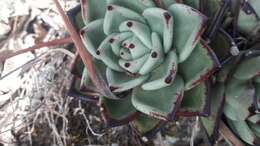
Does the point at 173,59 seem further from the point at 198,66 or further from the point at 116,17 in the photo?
the point at 116,17

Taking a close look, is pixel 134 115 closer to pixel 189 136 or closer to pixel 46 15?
pixel 189 136

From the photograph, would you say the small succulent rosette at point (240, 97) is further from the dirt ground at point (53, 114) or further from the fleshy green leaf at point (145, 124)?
the dirt ground at point (53, 114)

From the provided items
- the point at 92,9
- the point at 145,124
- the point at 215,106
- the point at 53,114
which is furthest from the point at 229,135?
the point at 53,114

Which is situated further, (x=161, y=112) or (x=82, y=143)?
(x=82, y=143)

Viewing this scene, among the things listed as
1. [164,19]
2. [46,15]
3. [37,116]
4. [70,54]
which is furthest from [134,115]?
[46,15]

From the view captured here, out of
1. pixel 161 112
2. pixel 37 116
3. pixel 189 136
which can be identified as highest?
pixel 161 112

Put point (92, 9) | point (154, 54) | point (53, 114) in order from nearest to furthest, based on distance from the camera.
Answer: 1. point (154, 54)
2. point (92, 9)
3. point (53, 114)

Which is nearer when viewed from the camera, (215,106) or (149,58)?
A: (149,58)
